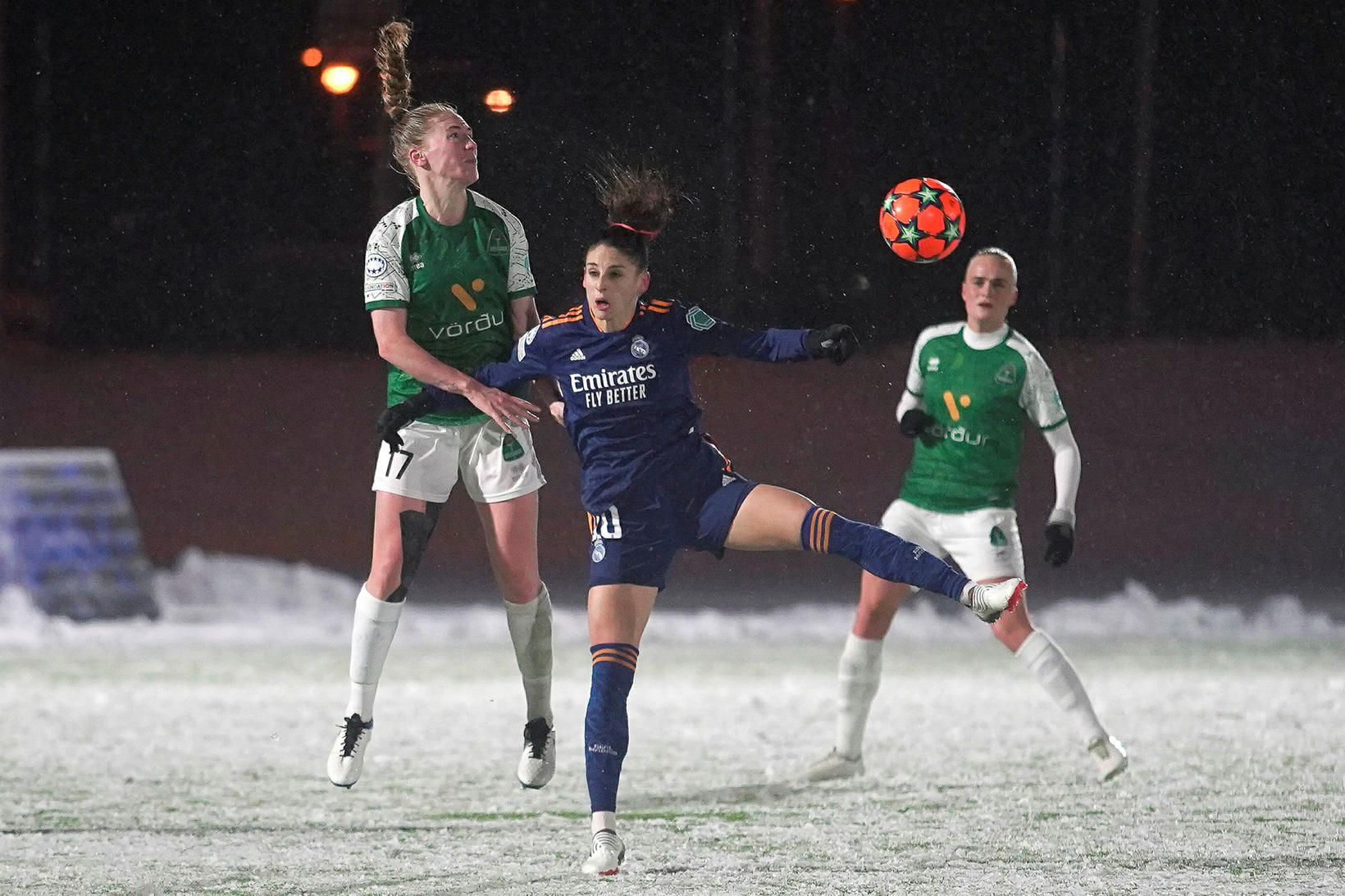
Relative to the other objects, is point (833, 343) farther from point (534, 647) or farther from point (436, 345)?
point (534, 647)

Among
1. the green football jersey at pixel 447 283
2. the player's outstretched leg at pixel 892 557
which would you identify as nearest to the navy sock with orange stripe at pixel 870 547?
the player's outstretched leg at pixel 892 557

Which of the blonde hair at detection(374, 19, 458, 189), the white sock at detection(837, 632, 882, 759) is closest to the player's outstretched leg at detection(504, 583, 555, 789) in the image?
the white sock at detection(837, 632, 882, 759)

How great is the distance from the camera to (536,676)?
5.21 metres

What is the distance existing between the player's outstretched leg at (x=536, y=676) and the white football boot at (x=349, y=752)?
48 cm

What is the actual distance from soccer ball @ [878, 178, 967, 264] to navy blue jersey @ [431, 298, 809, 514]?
1.46 m

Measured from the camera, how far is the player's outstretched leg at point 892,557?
4.15m

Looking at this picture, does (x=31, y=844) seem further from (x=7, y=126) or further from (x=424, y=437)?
(x=7, y=126)

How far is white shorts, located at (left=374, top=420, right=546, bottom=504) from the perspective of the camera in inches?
196

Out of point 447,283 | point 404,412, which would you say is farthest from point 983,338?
point 404,412

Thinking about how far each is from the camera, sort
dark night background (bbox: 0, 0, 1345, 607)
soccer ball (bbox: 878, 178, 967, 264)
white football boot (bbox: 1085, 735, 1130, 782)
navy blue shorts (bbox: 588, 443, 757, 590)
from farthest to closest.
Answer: dark night background (bbox: 0, 0, 1345, 607), soccer ball (bbox: 878, 178, 967, 264), white football boot (bbox: 1085, 735, 1130, 782), navy blue shorts (bbox: 588, 443, 757, 590)

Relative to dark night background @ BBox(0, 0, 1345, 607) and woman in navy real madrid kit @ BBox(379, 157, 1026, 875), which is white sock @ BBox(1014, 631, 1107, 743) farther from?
dark night background @ BBox(0, 0, 1345, 607)

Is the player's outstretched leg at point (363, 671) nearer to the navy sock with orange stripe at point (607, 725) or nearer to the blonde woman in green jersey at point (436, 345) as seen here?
the blonde woman in green jersey at point (436, 345)

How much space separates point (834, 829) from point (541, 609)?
1125 millimetres

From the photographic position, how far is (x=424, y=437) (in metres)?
5.00
